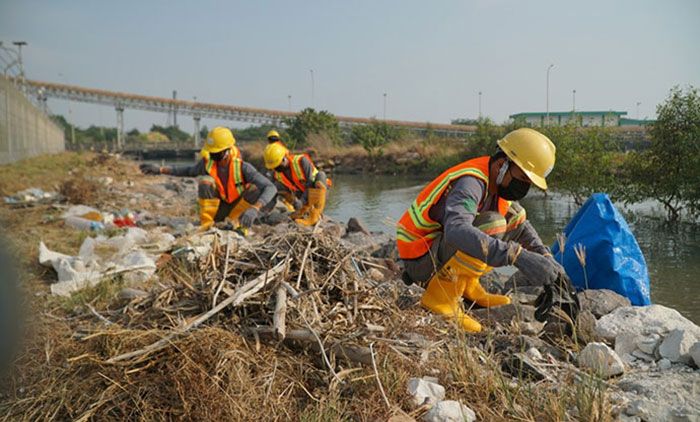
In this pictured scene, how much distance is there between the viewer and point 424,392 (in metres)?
2.39

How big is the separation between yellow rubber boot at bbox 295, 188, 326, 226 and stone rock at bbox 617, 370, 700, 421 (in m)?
6.26

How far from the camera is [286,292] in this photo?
286 centimetres

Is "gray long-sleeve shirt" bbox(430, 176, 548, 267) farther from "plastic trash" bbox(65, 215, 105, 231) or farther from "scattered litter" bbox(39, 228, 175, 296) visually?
"plastic trash" bbox(65, 215, 105, 231)

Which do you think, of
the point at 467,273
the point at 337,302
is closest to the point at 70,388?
the point at 337,302

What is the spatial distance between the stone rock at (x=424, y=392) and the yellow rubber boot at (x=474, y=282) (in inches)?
44.3

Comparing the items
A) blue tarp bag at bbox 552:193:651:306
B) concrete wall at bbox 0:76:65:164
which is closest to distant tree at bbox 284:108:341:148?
concrete wall at bbox 0:76:65:164

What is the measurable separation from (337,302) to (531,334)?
1.26 metres

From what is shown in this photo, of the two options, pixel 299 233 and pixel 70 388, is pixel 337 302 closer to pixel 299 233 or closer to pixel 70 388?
pixel 299 233

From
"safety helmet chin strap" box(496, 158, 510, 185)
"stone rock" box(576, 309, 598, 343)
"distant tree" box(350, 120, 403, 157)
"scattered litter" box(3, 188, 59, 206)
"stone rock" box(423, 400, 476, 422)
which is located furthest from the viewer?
"distant tree" box(350, 120, 403, 157)

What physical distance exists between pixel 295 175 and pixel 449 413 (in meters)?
6.94

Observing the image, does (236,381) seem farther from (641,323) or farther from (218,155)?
(218,155)

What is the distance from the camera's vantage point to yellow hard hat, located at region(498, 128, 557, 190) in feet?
11.5

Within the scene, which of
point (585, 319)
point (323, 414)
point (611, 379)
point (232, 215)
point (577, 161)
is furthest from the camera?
point (577, 161)

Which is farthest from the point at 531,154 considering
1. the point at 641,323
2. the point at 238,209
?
the point at 238,209
